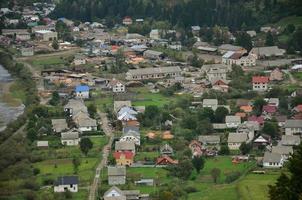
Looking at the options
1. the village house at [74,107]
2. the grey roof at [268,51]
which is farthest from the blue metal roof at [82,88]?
the grey roof at [268,51]

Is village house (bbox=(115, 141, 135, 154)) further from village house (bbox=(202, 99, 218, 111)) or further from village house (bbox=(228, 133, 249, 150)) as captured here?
village house (bbox=(202, 99, 218, 111))

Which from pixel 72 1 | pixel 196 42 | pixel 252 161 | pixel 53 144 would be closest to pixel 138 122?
pixel 53 144

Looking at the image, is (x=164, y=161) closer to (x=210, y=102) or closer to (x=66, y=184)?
(x=66, y=184)

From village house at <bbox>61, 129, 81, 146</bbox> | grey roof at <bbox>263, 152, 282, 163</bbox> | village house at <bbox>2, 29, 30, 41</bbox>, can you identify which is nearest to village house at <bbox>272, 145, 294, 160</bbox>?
grey roof at <bbox>263, 152, 282, 163</bbox>

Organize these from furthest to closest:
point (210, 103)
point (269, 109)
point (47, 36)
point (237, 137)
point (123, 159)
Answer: point (47, 36) < point (210, 103) < point (269, 109) < point (237, 137) < point (123, 159)

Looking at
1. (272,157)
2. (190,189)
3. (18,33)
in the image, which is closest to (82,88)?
(272,157)

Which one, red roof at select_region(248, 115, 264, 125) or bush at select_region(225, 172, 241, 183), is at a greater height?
bush at select_region(225, 172, 241, 183)
